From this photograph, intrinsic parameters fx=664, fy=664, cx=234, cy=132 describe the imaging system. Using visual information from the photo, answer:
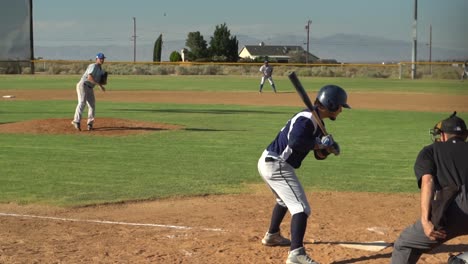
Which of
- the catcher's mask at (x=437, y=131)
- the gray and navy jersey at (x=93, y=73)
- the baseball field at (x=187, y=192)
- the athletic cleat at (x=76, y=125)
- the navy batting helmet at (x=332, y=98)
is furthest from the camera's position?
the athletic cleat at (x=76, y=125)

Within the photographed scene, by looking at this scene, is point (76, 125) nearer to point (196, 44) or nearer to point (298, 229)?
point (298, 229)

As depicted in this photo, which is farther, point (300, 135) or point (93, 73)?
point (93, 73)

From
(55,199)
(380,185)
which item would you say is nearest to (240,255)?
(55,199)

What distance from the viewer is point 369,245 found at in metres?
6.69

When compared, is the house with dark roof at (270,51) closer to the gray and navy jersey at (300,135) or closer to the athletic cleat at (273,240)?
the athletic cleat at (273,240)

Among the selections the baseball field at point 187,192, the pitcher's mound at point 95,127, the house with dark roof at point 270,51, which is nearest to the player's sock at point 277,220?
the baseball field at point 187,192

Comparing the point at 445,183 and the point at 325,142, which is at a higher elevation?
the point at 325,142

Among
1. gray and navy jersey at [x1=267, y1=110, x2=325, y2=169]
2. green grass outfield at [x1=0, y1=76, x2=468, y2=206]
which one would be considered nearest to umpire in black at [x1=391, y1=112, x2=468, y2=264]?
green grass outfield at [x1=0, y1=76, x2=468, y2=206]

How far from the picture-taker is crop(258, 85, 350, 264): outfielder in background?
594 cm

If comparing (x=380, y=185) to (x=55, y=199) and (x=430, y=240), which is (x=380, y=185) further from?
(x=430, y=240)

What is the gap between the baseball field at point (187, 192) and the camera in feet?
21.2

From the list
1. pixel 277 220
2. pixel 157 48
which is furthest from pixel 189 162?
pixel 157 48

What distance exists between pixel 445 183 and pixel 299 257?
1872 mm

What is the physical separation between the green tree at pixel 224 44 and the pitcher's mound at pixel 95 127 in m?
90.1
